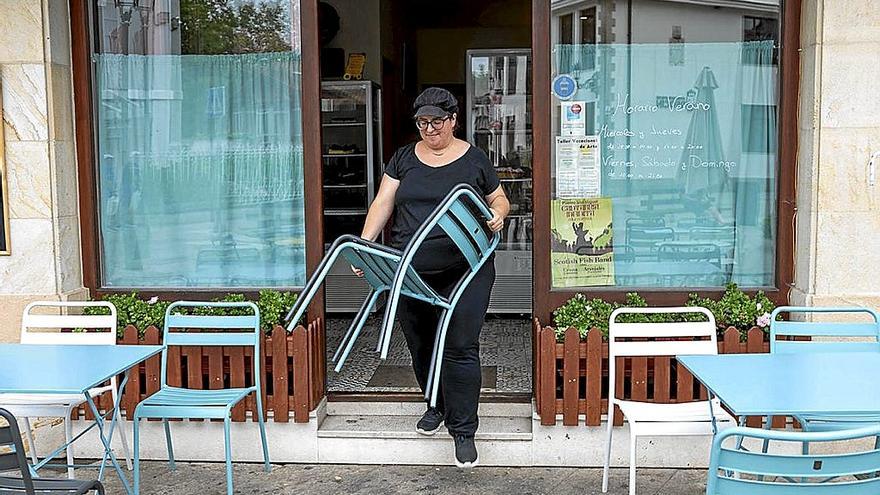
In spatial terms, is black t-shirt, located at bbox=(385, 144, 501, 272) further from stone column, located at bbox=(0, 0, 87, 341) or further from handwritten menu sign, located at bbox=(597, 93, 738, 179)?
stone column, located at bbox=(0, 0, 87, 341)

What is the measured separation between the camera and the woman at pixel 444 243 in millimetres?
4453

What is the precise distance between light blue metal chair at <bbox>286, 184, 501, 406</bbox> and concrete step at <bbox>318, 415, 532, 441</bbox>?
2.02 feet

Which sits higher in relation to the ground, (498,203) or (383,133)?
(383,133)

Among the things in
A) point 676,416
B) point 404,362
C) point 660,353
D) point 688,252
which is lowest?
point 404,362

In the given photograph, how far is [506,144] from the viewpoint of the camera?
7.99 meters

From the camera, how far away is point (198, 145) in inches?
205

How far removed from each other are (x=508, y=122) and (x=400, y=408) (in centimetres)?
359

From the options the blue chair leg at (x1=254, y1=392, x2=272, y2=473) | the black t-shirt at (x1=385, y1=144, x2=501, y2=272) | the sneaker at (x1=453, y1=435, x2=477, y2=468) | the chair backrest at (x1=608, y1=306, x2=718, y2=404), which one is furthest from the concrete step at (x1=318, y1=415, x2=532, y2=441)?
the black t-shirt at (x1=385, y1=144, x2=501, y2=272)

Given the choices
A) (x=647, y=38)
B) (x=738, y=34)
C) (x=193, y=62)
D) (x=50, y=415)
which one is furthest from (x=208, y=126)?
(x=738, y=34)

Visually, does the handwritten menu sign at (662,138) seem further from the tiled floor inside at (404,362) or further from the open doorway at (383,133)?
the open doorway at (383,133)

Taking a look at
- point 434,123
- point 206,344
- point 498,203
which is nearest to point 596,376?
point 498,203

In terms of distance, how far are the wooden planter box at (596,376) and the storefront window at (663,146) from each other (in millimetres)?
449

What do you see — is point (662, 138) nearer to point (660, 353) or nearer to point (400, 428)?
point (660, 353)

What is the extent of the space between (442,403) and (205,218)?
5.77 ft
